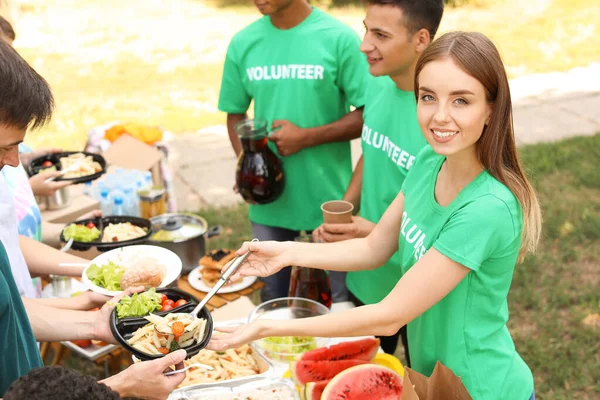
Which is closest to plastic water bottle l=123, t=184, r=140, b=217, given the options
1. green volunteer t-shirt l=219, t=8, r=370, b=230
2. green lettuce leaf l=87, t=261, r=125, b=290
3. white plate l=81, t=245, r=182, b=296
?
green volunteer t-shirt l=219, t=8, r=370, b=230

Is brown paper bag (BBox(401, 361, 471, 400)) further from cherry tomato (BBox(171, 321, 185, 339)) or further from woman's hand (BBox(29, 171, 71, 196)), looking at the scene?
woman's hand (BBox(29, 171, 71, 196))

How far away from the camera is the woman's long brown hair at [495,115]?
2340 millimetres

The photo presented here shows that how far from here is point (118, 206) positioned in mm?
4527

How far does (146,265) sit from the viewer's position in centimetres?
318

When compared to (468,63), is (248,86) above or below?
below

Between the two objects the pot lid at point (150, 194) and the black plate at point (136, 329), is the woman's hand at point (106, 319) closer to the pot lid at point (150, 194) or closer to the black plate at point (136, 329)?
the black plate at point (136, 329)

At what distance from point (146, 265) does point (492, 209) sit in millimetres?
1703

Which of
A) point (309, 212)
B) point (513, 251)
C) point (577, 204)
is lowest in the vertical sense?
point (577, 204)

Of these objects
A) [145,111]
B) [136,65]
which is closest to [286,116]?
[145,111]

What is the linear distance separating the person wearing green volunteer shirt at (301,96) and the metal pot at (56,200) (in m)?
1.44

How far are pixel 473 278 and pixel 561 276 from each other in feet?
12.8

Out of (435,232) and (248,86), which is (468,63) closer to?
(435,232)

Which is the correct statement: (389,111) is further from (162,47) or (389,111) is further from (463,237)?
(162,47)

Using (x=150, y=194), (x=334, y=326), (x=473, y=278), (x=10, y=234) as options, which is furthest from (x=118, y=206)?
(x=473, y=278)
